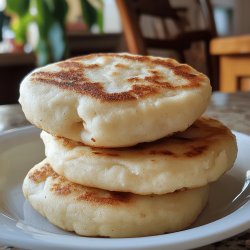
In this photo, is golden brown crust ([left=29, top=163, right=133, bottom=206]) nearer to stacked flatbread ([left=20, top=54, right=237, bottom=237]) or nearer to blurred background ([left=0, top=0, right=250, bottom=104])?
stacked flatbread ([left=20, top=54, right=237, bottom=237])

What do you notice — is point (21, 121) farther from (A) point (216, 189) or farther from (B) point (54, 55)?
(B) point (54, 55)

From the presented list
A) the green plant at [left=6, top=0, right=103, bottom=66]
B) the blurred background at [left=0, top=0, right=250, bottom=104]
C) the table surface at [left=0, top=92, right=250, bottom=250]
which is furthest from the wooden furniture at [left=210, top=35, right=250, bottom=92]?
the green plant at [left=6, top=0, right=103, bottom=66]

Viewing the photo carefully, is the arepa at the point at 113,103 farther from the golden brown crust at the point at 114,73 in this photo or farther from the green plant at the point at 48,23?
the green plant at the point at 48,23

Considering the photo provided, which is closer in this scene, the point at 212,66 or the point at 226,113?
the point at 226,113

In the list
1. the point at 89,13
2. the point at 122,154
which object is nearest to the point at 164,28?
the point at 89,13

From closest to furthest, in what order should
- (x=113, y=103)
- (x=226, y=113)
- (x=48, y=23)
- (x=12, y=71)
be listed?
(x=113, y=103)
(x=226, y=113)
(x=48, y=23)
(x=12, y=71)

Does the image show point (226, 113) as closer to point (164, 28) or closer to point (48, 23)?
point (164, 28)

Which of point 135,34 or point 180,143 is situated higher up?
point 180,143

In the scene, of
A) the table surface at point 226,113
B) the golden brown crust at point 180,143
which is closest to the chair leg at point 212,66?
the table surface at point 226,113
